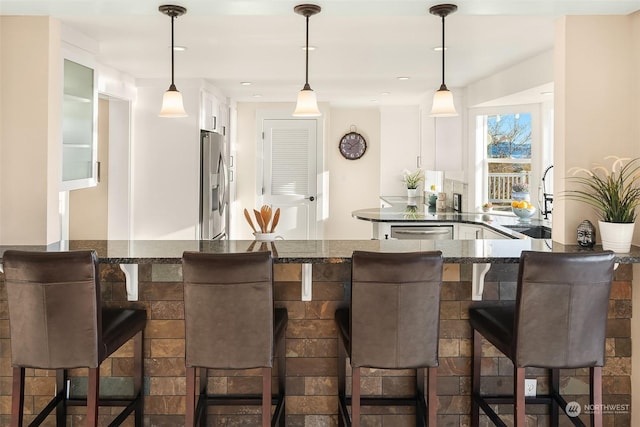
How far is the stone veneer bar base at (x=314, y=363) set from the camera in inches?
99.3

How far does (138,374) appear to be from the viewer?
247 cm

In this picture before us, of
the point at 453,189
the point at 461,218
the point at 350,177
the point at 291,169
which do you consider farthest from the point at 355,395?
the point at 350,177

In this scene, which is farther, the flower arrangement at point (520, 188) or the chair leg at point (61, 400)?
the flower arrangement at point (520, 188)

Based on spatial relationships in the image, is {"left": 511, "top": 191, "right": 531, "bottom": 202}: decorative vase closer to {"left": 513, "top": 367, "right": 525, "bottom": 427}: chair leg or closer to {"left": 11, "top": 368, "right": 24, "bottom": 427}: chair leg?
{"left": 513, "top": 367, "right": 525, "bottom": 427}: chair leg

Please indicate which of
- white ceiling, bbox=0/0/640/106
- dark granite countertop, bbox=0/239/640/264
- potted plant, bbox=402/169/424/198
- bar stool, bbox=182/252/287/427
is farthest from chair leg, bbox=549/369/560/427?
potted plant, bbox=402/169/424/198

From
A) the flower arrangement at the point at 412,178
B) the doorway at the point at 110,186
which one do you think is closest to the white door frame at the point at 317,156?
the flower arrangement at the point at 412,178

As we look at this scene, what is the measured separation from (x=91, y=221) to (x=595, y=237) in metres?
4.00

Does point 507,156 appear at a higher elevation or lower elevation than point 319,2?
lower

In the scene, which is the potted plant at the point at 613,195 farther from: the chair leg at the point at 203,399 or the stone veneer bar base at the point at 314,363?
the chair leg at the point at 203,399

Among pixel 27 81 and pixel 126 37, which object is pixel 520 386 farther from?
pixel 126 37

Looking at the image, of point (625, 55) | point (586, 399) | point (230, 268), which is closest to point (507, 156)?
point (625, 55)

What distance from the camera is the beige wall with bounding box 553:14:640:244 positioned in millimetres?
2549

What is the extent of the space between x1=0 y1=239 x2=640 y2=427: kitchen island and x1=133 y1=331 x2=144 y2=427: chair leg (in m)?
0.06

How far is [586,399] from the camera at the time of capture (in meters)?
2.58
